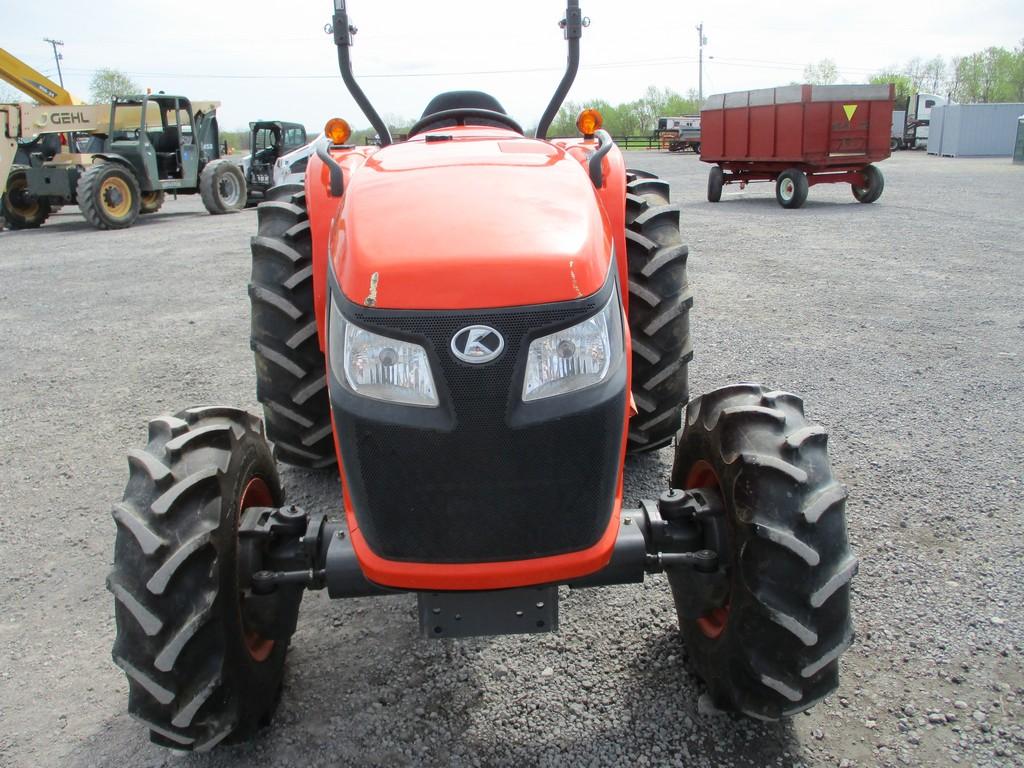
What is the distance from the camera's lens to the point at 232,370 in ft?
19.2

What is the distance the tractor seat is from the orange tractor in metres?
0.79

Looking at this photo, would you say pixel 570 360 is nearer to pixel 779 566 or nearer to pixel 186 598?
pixel 779 566

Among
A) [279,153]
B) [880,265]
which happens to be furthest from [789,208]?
[279,153]

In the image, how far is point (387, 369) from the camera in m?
1.78

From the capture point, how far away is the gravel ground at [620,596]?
2355 mm

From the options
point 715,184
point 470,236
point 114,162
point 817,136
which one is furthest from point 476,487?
point 715,184

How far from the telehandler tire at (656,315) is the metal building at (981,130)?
114 ft

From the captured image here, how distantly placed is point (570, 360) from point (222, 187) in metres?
17.6

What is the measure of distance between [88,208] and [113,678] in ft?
44.8

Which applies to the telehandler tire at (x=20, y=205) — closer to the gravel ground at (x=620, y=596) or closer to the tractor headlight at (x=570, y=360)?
the gravel ground at (x=620, y=596)

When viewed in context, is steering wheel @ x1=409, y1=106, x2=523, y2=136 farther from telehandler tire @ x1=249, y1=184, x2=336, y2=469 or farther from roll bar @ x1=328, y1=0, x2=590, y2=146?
telehandler tire @ x1=249, y1=184, x2=336, y2=469

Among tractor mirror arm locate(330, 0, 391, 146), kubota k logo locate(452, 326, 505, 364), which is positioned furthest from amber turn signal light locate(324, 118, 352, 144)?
kubota k logo locate(452, 326, 505, 364)

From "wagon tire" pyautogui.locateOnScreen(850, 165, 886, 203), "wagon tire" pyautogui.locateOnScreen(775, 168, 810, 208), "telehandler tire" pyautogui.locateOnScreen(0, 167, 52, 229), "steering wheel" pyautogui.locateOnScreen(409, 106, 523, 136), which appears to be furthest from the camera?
"telehandler tire" pyautogui.locateOnScreen(0, 167, 52, 229)

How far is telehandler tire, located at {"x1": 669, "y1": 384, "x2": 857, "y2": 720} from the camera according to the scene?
2098 millimetres
